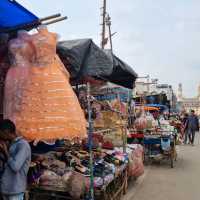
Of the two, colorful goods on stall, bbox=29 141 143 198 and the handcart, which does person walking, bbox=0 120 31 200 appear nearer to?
colorful goods on stall, bbox=29 141 143 198

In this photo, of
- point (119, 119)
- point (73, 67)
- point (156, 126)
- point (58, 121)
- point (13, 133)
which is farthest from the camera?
point (156, 126)

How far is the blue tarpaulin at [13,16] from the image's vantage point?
3.76 metres

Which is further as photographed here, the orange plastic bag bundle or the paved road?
the paved road

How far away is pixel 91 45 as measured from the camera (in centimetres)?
521

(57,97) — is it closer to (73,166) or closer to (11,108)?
(11,108)

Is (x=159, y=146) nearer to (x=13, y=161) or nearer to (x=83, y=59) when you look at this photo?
(x=83, y=59)

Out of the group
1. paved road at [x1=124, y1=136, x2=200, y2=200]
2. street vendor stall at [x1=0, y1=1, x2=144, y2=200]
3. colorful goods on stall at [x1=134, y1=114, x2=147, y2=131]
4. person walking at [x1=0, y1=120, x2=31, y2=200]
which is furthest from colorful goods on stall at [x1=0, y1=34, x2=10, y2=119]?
colorful goods on stall at [x1=134, y1=114, x2=147, y2=131]

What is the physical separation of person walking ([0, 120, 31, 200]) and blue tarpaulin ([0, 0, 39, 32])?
3.76 feet

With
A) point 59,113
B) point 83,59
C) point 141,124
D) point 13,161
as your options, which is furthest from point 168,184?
point 13,161

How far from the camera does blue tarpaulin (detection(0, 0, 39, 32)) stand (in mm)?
3760

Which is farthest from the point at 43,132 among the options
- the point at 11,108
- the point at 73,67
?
the point at 73,67

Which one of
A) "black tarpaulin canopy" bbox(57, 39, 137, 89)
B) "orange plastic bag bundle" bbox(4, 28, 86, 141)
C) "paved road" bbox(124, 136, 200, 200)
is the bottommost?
"paved road" bbox(124, 136, 200, 200)

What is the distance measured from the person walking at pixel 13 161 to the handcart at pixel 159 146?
7.35 meters

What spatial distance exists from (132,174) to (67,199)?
2.77m
